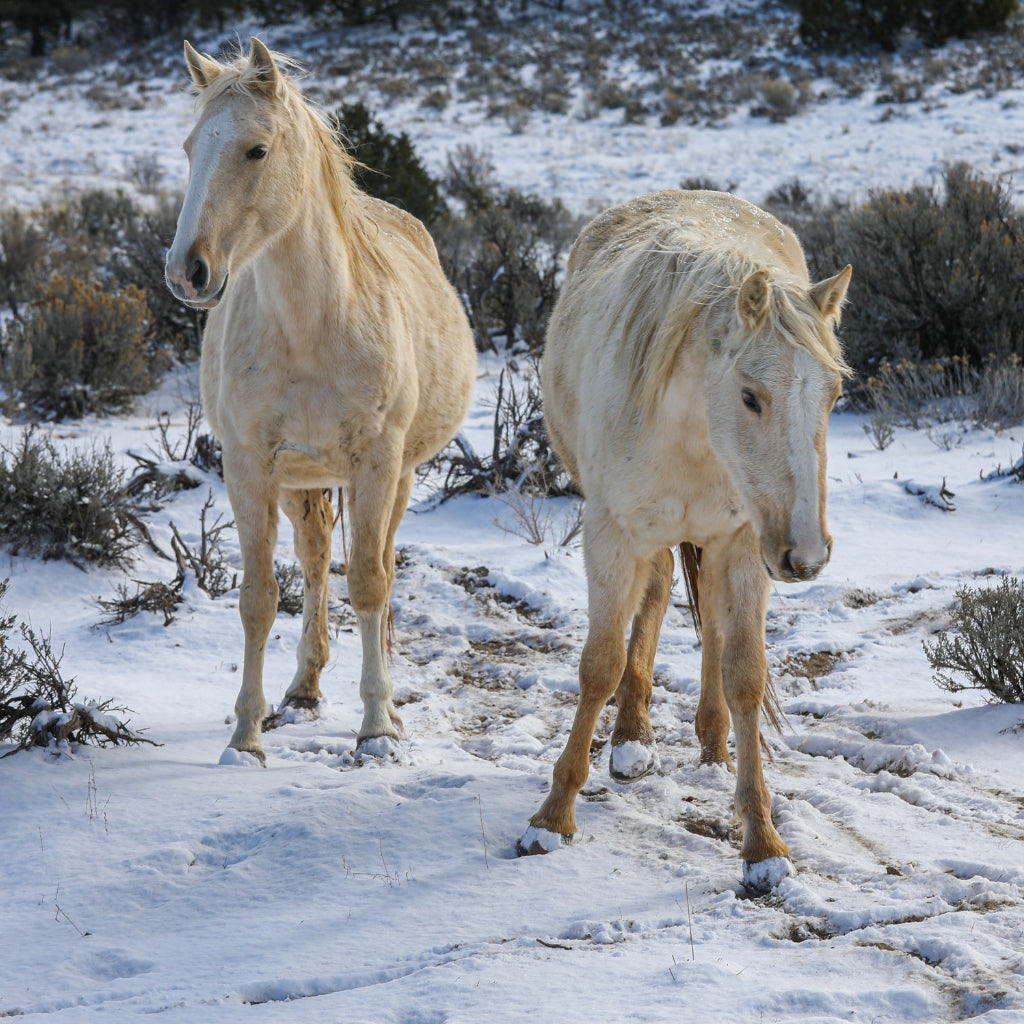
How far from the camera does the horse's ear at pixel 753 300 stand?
2883 mm

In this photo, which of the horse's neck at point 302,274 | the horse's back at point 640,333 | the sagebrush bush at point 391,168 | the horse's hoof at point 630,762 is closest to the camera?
the horse's back at point 640,333

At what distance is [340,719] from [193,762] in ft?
2.70

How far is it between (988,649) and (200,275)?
330 centimetres

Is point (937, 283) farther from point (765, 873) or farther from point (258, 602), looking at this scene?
point (765, 873)

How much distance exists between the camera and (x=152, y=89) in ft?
89.7

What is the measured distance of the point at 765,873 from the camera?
3082mm

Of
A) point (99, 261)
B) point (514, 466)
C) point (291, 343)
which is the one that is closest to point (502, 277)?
point (514, 466)

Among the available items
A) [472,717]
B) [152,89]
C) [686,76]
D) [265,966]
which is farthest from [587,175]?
[265,966]

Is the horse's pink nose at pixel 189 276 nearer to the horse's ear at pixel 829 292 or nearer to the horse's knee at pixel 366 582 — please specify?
the horse's knee at pixel 366 582

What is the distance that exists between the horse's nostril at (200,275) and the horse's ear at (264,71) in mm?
762

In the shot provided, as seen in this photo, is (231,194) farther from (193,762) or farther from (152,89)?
(152,89)

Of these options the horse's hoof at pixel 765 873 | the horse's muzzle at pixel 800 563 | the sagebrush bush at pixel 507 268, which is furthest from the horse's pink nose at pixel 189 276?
Answer: the sagebrush bush at pixel 507 268

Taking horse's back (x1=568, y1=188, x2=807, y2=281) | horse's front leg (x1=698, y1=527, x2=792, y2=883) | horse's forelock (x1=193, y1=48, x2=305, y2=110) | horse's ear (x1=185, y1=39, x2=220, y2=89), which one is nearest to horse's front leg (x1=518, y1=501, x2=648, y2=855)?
horse's front leg (x1=698, y1=527, x2=792, y2=883)

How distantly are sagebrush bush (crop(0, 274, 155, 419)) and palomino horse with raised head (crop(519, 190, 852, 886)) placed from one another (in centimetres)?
599
